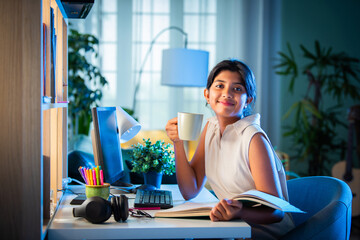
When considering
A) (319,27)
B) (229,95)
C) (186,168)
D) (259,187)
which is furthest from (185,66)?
(259,187)

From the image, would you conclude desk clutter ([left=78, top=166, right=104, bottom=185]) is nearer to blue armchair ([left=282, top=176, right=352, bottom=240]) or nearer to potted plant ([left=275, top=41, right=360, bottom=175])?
blue armchair ([left=282, top=176, right=352, bottom=240])

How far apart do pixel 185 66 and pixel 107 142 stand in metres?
2.20

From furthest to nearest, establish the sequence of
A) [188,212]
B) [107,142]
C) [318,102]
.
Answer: [318,102]
[107,142]
[188,212]

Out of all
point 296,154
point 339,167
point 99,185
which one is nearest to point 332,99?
point 296,154

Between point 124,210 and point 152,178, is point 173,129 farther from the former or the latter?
point 124,210

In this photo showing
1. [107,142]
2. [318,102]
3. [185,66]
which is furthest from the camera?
[318,102]

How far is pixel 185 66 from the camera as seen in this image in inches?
149

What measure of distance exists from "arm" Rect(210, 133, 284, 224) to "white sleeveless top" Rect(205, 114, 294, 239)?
35mm

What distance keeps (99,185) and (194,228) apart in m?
0.44

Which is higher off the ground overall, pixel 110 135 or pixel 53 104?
pixel 53 104

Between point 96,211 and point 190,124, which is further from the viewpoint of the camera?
point 190,124

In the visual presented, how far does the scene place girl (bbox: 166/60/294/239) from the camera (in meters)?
1.36

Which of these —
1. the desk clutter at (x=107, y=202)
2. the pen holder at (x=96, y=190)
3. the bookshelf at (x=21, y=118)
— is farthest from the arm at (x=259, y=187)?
the bookshelf at (x=21, y=118)

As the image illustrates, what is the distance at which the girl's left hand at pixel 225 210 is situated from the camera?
124cm
